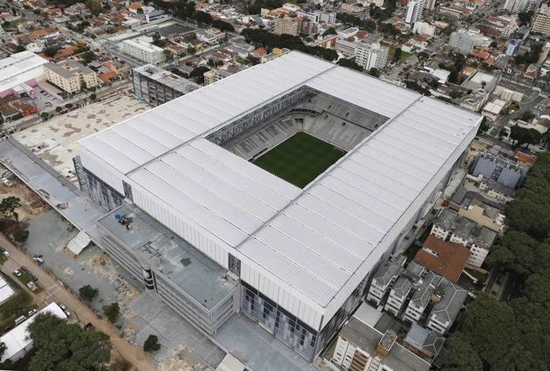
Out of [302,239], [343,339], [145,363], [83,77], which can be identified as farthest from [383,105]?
[83,77]

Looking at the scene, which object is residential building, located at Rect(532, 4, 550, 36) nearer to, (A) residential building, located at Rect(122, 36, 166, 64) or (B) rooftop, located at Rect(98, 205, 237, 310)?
(A) residential building, located at Rect(122, 36, 166, 64)

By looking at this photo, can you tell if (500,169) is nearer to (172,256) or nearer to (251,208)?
(251,208)

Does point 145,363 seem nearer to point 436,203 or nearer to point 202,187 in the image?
point 202,187

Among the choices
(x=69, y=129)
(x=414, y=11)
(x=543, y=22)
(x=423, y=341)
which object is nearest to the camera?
(x=423, y=341)

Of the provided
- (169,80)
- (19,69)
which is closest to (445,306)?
(169,80)

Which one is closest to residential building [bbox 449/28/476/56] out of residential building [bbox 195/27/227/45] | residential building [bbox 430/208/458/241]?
residential building [bbox 195/27/227/45]

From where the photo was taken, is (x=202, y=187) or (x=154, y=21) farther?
(x=154, y=21)
